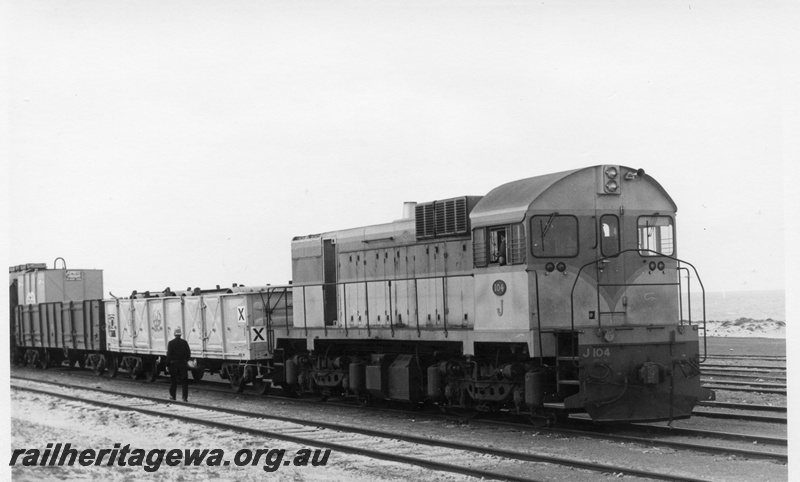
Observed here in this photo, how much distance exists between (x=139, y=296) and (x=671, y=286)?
16.5 m

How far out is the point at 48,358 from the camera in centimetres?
2892

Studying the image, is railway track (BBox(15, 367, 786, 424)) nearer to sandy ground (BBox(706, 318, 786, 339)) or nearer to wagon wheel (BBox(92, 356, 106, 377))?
wagon wheel (BBox(92, 356, 106, 377))

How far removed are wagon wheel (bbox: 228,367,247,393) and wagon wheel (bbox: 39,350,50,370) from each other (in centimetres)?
1237

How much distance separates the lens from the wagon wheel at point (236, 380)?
62.1 feet

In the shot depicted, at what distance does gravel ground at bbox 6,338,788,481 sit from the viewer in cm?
940

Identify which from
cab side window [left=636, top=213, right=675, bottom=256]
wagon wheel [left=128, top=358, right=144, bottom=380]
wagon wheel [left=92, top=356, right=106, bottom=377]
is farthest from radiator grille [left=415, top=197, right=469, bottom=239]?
wagon wheel [left=92, top=356, right=106, bottom=377]

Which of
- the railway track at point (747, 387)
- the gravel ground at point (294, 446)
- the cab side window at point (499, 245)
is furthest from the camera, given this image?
the railway track at point (747, 387)

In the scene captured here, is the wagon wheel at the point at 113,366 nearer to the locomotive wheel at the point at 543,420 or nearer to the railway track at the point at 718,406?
the railway track at the point at 718,406

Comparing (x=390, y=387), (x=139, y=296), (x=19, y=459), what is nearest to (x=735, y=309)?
(x=139, y=296)

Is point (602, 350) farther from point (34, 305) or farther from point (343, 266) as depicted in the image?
point (34, 305)

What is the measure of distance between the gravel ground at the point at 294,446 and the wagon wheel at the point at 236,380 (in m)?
0.81

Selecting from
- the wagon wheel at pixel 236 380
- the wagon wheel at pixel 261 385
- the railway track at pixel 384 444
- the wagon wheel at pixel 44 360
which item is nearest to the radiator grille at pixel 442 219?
the railway track at pixel 384 444

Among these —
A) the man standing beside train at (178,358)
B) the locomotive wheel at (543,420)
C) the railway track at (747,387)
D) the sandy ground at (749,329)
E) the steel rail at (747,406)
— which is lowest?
the sandy ground at (749,329)

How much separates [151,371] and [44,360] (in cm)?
812
